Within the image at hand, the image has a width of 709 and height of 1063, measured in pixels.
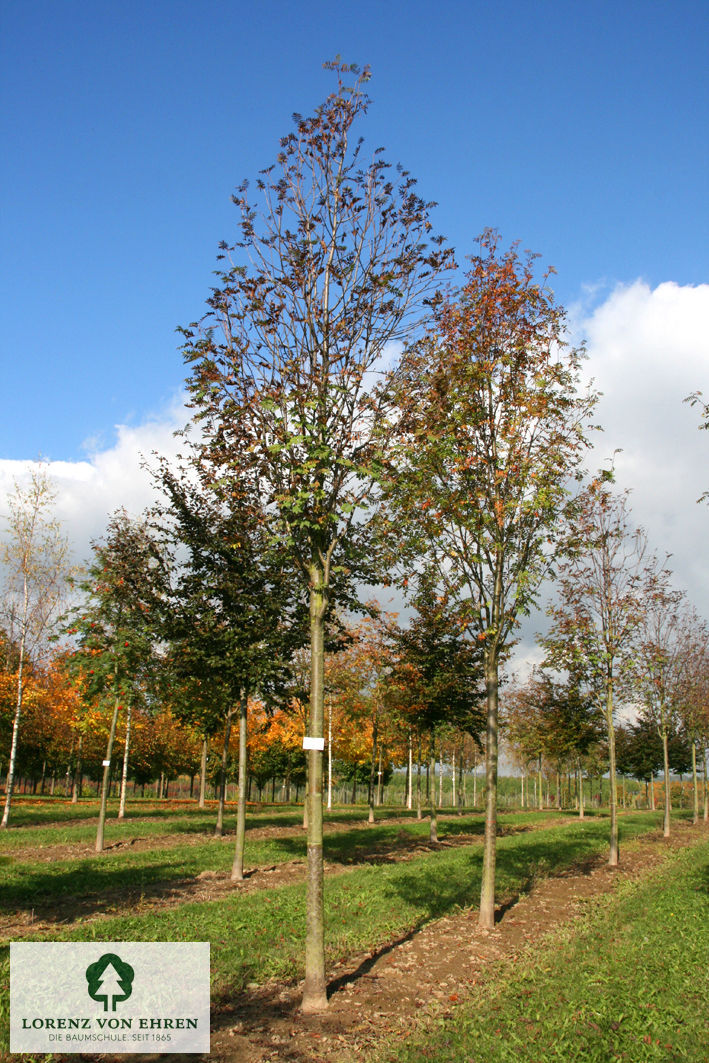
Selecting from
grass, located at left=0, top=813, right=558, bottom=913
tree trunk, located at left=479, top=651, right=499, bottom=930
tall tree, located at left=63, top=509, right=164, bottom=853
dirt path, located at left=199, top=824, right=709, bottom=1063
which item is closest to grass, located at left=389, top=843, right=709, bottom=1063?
dirt path, located at left=199, top=824, right=709, bottom=1063

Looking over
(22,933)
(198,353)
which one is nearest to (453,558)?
(198,353)

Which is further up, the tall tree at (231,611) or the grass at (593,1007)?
the tall tree at (231,611)

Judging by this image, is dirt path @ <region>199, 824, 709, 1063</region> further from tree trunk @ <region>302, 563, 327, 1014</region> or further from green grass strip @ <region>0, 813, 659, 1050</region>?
green grass strip @ <region>0, 813, 659, 1050</region>

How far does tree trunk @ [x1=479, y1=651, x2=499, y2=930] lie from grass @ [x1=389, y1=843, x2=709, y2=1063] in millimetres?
1233

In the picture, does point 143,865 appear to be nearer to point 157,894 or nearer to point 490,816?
point 157,894

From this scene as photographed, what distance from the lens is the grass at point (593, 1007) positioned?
229 inches

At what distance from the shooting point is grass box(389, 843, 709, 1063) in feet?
19.0

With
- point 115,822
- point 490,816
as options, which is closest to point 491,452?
point 490,816

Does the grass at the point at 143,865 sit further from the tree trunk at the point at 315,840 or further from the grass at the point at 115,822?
the tree trunk at the point at 315,840

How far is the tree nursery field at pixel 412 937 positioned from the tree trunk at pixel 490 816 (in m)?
0.29

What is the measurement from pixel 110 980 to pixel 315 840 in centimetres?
257

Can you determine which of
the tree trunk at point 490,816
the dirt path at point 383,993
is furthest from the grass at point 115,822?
the dirt path at point 383,993

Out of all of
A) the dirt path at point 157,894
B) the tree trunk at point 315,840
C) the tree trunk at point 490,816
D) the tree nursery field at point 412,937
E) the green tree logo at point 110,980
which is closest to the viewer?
the tree nursery field at point 412,937

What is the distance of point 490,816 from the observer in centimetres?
1142
